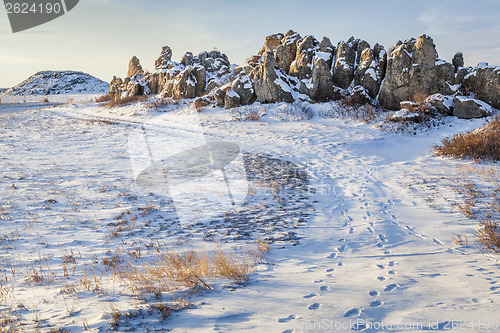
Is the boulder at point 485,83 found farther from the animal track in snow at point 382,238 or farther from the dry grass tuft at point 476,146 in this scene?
the animal track in snow at point 382,238

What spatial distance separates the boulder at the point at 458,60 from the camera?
1794 centimetres

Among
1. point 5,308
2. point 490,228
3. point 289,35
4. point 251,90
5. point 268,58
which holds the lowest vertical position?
point 490,228

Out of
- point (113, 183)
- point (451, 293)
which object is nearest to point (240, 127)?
point (113, 183)

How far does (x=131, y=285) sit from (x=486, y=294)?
4.83 m

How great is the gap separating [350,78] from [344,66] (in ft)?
3.25

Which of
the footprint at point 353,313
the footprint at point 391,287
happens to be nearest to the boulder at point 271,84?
the footprint at point 391,287

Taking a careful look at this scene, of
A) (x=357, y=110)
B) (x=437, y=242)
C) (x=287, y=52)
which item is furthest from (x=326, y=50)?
(x=437, y=242)

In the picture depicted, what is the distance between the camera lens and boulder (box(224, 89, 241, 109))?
80.4ft

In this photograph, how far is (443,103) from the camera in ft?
51.7

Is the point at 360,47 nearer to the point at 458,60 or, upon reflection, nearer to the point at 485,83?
the point at 458,60

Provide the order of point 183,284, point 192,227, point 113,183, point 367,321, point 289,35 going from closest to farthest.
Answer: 1. point 367,321
2. point 183,284
3. point 192,227
4. point 113,183
5. point 289,35

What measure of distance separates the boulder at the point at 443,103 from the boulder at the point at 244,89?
13033 mm

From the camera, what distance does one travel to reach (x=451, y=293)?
13.0ft

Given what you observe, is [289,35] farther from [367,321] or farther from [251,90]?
[367,321]
